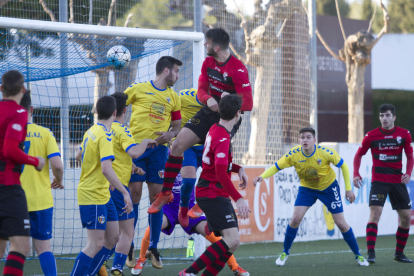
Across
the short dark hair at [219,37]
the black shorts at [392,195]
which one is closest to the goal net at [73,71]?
the short dark hair at [219,37]

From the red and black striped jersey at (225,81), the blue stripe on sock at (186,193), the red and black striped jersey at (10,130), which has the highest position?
the red and black striped jersey at (225,81)

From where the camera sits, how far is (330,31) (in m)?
23.5

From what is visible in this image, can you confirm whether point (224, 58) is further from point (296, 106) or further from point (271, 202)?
point (296, 106)

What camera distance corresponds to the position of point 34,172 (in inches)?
191

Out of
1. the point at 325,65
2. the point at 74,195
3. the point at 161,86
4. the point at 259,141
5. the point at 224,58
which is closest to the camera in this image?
the point at 224,58

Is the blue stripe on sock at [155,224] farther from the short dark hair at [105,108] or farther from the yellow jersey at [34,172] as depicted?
the yellow jersey at [34,172]

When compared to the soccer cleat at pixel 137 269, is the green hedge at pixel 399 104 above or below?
above

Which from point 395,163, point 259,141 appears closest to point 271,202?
point 259,141

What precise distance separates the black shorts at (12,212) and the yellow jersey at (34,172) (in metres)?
0.71

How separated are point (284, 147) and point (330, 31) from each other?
42.0ft

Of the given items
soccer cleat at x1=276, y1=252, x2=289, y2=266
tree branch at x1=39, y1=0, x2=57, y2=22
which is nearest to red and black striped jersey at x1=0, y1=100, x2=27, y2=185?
soccer cleat at x1=276, y1=252, x2=289, y2=266

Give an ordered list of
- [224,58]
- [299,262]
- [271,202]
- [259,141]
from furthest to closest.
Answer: [259,141]
[271,202]
[299,262]
[224,58]

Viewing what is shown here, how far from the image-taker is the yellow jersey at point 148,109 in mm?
6457

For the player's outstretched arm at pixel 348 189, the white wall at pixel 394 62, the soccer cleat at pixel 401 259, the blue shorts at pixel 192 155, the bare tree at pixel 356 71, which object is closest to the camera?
the blue shorts at pixel 192 155
